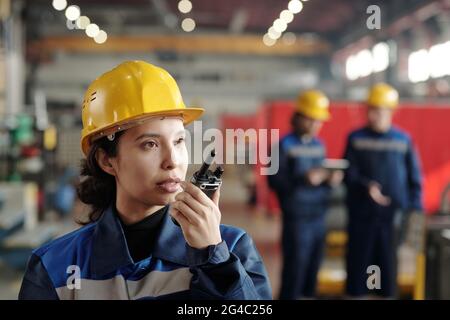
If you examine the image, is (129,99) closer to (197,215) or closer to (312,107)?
(197,215)

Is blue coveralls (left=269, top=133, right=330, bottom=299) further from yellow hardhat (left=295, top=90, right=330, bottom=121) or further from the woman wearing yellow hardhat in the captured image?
the woman wearing yellow hardhat

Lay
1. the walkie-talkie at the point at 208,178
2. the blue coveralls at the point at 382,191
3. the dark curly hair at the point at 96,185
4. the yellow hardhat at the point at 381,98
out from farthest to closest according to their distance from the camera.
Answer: the yellow hardhat at the point at 381,98 → the blue coveralls at the point at 382,191 → the dark curly hair at the point at 96,185 → the walkie-talkie at the point at 208,178

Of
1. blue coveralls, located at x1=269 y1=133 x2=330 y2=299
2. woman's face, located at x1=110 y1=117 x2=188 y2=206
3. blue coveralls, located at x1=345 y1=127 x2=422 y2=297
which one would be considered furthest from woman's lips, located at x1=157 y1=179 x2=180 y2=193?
blue coveralls, located at x1=345 y1=127 x2=422 y2=297

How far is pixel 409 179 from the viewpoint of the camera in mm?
3516

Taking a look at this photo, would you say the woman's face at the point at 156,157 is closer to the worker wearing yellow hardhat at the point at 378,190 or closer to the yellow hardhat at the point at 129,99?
the yellow hardhat at the point at 129,99

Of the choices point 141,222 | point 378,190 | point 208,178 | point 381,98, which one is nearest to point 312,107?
point 381,98

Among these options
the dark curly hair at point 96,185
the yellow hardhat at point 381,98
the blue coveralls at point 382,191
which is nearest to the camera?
the dark curly hair at point 96,185

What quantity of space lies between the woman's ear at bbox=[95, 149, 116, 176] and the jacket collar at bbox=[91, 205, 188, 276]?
78mm

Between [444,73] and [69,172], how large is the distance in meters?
6.16

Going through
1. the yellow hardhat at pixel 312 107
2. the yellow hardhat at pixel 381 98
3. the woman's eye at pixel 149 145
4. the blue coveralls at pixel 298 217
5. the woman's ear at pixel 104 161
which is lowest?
the blue coveralls at pixel 298 217

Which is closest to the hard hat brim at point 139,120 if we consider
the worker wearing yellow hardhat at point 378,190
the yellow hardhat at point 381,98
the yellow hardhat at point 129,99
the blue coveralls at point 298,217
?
the yellow hardhat at point 129,99

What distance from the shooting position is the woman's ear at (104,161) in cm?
89
